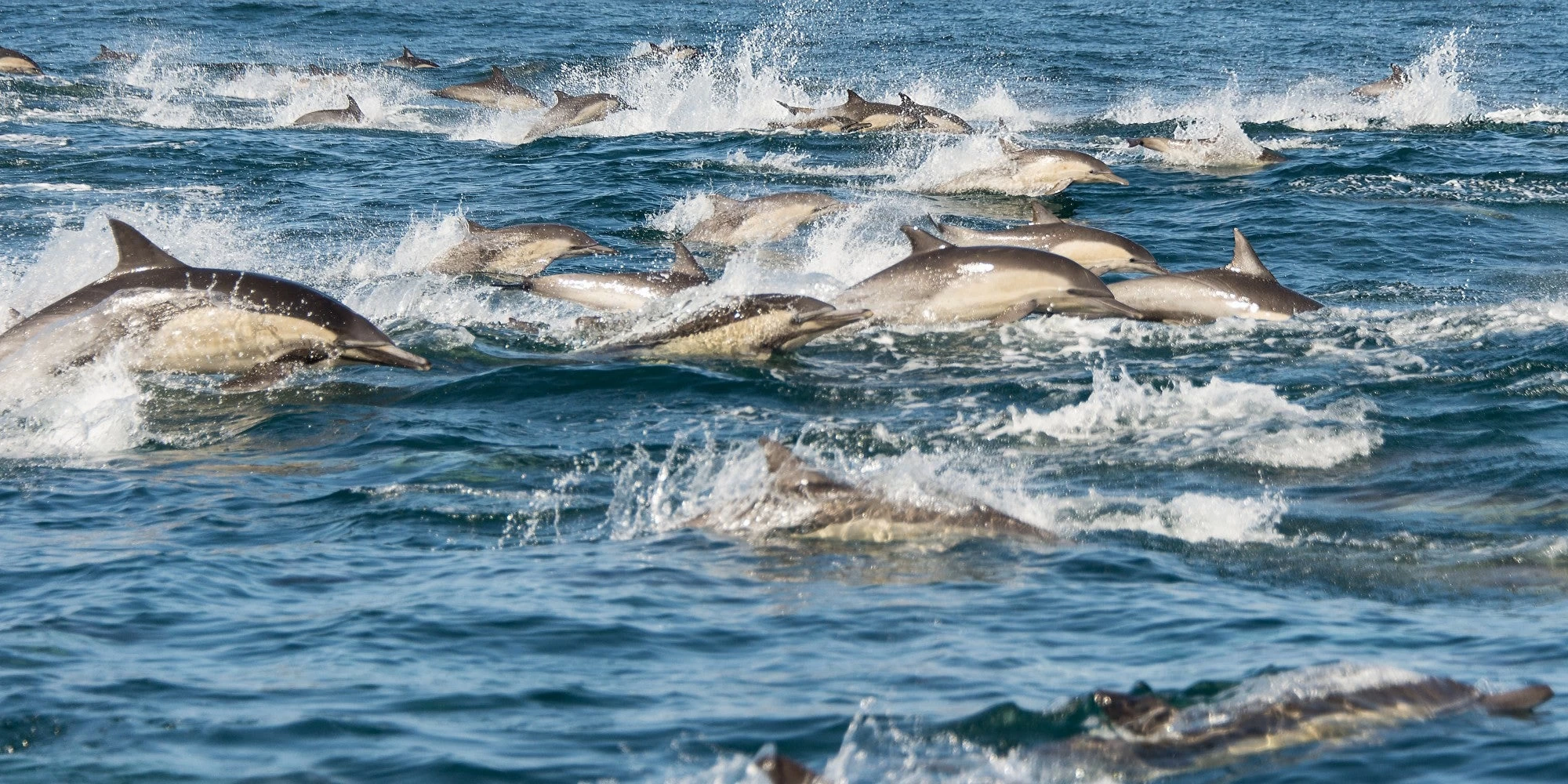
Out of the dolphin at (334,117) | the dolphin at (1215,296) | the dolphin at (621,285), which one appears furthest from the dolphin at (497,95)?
the dolphin at (1215,296)

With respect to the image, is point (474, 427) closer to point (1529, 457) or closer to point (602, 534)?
point (602, 534)

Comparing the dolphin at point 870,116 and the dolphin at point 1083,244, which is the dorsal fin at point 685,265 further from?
the dolphin at point 870,116

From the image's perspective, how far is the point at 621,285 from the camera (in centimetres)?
1535

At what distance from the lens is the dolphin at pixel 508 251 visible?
17859 mm

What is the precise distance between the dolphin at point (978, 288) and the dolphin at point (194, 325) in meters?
4.07

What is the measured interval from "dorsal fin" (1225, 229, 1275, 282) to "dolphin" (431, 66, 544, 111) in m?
20.8

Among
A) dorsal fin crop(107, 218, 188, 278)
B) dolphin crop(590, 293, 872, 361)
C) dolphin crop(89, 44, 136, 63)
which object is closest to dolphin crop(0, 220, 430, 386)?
dorsal fin crop(107, 218, 188, 278)

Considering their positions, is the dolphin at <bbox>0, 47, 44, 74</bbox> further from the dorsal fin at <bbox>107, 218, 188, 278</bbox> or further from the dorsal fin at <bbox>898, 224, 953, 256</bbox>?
the dorsal fin at <bbox>898, 224, 953, 256</bbox>

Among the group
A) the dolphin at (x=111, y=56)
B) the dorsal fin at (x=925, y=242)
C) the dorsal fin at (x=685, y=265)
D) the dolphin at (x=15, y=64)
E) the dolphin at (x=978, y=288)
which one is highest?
the dolphin at (x=111, y=56)

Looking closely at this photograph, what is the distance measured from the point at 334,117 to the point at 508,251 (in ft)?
52.9

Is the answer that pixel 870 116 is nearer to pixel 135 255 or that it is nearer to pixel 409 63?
pixel 409 63

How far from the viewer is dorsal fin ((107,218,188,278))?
1216 centimetres

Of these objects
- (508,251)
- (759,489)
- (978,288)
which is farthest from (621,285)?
(759,489)

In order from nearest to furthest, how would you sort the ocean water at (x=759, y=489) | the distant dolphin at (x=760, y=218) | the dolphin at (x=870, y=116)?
1. the ocean water at (x=759, y=489)
2. the distant dolphin at (x=760, y=218)
3. the dolphin at (x=870, y=116)
